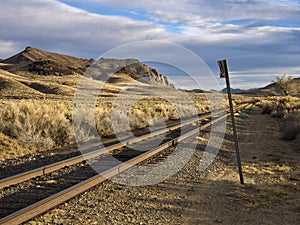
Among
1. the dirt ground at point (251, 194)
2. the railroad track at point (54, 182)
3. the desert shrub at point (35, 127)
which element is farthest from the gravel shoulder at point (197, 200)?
the desert shrub at point (35, 127)

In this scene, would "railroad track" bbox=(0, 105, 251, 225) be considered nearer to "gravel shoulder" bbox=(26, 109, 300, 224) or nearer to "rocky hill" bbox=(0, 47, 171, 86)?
"gravel shoulder" bbox=(26, 109, 300, 224)

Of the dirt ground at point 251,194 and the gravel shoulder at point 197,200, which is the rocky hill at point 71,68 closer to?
the dirt ground at point 251,194

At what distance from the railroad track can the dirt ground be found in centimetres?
237

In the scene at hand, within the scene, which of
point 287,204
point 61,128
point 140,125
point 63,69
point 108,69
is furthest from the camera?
point 108,69

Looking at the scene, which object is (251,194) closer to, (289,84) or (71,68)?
(289,84)

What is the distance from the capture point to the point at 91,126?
18.7 metres

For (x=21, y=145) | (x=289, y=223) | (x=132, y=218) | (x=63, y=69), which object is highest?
(x=63, y=69)

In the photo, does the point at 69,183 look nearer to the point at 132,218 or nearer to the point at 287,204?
the point at 132,218

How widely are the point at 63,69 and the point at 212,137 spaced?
110 m

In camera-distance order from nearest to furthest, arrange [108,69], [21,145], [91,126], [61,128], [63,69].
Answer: [21,145] < [61,128] < [91,126] < [63,69] < [108,69]

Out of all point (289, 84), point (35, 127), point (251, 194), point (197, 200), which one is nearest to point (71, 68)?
point (289, 84)

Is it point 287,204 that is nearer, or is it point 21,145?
point 287,204

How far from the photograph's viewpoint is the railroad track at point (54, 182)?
6.25 meters

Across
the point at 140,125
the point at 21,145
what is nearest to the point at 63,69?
the point at 140,125
